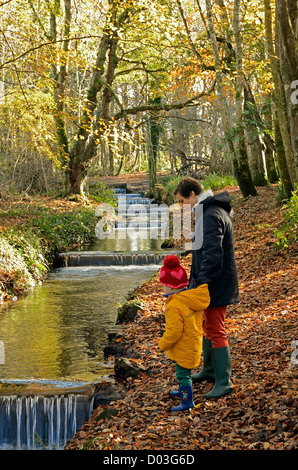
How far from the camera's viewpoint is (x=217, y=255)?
14.3ft

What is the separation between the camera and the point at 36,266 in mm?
13344

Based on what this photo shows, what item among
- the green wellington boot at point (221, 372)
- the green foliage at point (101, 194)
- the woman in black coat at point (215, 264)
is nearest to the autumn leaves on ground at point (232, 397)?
the green wellington boot at point (221, 372)

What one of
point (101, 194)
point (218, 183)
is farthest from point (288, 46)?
point (101, 194)

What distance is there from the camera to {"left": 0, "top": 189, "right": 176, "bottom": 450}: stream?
585 cm

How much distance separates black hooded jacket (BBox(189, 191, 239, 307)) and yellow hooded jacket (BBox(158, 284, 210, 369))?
0.13 meters

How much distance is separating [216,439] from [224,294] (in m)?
1.22

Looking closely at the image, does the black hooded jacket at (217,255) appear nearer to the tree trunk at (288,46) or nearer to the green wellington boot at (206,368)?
the green wellington boot at (206,368)

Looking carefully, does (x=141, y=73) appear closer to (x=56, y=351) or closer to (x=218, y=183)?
(x=218, y=183)

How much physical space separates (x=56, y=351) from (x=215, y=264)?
4.14m

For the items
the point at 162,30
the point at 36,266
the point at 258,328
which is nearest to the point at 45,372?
the point at 258,328

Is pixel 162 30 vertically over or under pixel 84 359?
over

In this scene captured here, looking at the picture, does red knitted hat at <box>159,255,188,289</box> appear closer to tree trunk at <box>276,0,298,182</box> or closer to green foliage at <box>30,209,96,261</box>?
tree trunk at <box>276,0,298,182</box>

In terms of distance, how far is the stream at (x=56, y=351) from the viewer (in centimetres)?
585
